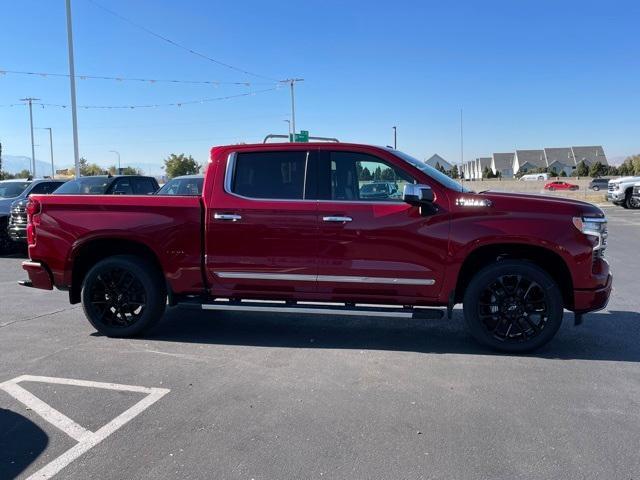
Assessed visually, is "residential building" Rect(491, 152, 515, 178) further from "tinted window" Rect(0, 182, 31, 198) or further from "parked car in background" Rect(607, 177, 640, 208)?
"tinted window" Rect(0, 182, 31, 198)

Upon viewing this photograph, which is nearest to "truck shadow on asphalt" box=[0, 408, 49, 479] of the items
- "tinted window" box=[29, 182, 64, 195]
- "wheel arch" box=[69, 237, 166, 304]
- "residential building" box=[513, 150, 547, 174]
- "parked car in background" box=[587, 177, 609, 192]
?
"wheel arch" box=[69, 237, 166, 304]

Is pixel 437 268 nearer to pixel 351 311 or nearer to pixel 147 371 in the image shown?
pixel 351 311

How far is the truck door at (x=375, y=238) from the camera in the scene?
5.22m

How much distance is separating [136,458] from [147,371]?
1596mm

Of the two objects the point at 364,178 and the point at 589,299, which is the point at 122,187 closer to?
the point at 364,178

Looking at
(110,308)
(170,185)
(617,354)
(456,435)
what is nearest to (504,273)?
(617,354)

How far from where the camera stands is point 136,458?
3.34 meters

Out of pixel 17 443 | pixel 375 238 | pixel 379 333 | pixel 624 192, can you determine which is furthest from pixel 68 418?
pixel 624 192

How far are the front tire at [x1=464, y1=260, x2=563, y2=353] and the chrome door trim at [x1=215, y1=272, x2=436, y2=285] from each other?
49 centimetres

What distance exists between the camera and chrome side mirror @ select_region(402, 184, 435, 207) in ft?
16.4

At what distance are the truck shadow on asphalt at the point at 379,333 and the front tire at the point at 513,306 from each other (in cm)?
20

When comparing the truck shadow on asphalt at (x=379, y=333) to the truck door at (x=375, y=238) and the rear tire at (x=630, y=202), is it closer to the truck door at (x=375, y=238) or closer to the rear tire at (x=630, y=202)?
the truck door at (x=375, y=238)

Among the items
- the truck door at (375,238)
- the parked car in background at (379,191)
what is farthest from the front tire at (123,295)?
the parked car in background at (379,191)

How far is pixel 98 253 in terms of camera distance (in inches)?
238
